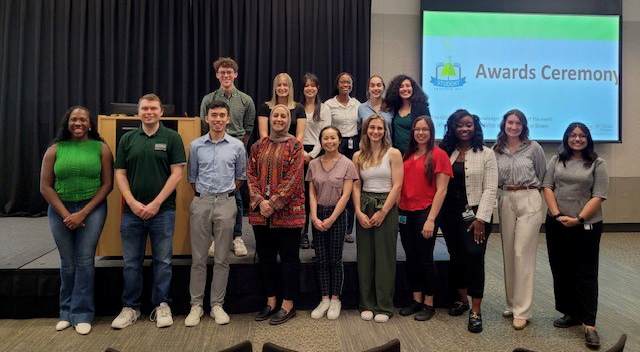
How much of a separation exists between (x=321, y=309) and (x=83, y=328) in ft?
5.13

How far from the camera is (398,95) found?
342 centimetres

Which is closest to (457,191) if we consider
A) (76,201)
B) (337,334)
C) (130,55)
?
(337,334)

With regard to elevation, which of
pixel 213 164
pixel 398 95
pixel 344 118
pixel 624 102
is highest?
pixel 624 102

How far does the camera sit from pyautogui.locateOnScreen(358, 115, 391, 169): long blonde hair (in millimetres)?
2984

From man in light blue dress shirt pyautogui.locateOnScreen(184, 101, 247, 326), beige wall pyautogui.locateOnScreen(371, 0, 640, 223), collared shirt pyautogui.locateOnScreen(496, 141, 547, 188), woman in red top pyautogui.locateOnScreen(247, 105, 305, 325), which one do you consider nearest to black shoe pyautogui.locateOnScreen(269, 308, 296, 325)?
woman in red top pyautogui.locateOnScreen(247, 105, 305, 325)

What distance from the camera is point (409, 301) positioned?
3.28 m

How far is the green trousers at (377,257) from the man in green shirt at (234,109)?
3.15 ft

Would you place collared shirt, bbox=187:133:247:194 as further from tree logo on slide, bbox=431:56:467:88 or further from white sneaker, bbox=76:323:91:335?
tree logo on slide, bbox=431:56:467:88

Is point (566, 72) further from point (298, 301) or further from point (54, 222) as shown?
point (54, 222)

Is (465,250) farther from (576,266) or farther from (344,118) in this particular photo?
(344,118)

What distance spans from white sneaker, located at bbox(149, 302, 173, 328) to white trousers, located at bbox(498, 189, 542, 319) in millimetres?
2343

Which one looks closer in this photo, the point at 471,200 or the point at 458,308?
the point at 471,200

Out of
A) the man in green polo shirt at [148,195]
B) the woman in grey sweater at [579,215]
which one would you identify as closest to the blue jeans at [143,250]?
the man in green polo shirt at [148,195]

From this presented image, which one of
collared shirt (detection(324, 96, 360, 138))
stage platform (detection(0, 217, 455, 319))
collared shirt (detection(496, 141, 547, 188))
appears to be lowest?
stage platform (detection(0, 217, 455, 319))
